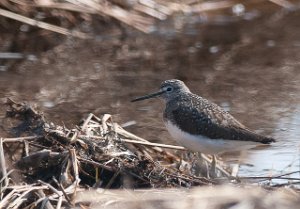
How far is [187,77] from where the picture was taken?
10.5m

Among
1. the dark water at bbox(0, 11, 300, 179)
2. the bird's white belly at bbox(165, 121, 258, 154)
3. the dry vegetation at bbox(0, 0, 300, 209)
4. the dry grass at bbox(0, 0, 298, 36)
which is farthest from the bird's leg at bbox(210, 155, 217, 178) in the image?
the dry grass at bbox(0, 0, 298, 36)

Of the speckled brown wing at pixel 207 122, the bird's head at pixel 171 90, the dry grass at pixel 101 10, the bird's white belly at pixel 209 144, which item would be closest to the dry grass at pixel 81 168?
the bird's white belly at pixel 209 144

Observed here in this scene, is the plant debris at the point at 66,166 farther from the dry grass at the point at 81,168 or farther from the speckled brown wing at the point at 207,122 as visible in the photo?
the speckled brown wing at the point at 207,122

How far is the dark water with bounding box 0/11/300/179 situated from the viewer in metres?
8.77

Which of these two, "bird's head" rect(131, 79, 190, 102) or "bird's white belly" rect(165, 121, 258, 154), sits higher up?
"bird's head" rect(131, 79, 190, 102)

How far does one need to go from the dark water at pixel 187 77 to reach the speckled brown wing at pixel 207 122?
0.60m

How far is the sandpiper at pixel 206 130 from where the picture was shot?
23.3 feet

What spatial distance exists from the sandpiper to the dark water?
0.59 m

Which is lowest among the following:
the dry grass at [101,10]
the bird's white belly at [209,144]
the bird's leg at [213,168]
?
the bird's leg at [213,168]

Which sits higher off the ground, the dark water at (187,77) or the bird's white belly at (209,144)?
the dark water at (187,77)

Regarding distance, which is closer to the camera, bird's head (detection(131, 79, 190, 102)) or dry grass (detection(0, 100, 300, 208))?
dry grass (detection(0, 100, 300, 208))

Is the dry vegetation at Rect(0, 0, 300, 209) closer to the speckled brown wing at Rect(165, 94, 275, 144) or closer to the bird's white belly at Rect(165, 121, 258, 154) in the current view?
the bird's white belly at Rect(165, 121, 258, 154)

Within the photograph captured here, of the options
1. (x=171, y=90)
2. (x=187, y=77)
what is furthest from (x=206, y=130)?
(x=187, y=77)

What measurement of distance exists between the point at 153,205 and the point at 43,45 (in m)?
7.66
